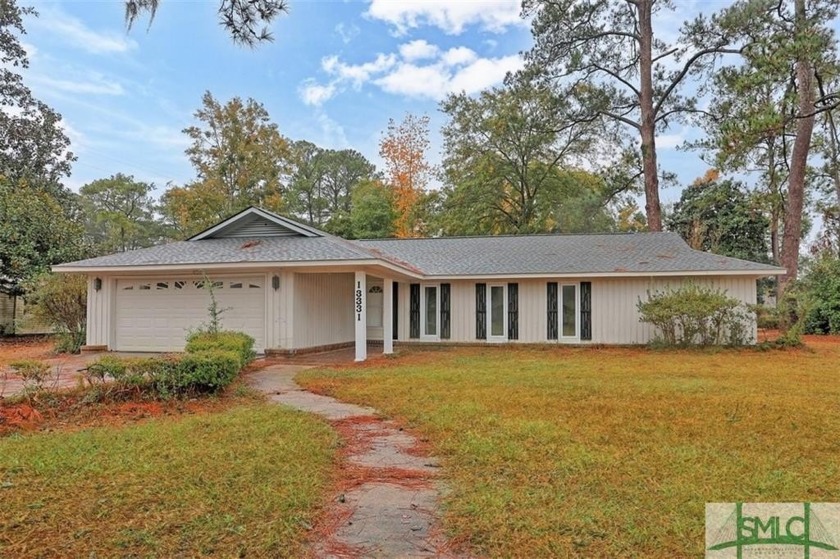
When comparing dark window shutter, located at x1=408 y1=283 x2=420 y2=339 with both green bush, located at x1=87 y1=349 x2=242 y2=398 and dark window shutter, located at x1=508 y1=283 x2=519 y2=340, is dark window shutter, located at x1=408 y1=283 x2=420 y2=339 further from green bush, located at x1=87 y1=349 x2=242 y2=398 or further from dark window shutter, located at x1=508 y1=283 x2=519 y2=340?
green bush, located at x1=87 y1=349 x2=242 y2=398

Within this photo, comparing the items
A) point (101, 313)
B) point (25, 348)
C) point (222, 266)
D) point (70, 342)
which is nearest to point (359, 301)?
point (222, 266)

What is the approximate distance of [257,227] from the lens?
574 inches

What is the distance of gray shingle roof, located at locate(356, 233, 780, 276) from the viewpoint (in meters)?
14.6

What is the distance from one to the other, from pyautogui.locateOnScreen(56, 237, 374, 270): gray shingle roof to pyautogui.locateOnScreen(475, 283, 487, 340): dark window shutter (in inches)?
163

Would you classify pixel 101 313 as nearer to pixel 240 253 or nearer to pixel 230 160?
pixel 240 253

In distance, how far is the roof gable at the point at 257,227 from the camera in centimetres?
1421

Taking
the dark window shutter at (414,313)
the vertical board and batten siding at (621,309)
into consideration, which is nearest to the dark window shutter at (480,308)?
the dark window shutter at (414,313)

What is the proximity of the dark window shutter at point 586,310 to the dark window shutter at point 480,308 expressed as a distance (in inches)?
107

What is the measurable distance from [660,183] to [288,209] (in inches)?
934

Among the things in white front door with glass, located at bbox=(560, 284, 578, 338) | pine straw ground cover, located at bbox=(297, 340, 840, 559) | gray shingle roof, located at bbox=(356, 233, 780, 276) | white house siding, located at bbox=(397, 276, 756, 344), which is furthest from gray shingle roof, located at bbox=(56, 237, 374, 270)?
white front door with glass, located at bbox=(560, 284, 578, 338)

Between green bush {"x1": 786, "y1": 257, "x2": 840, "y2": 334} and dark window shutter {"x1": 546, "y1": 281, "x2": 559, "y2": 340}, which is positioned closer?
dark window shutter {"x1": 546, "y1": 281, "x2": 559, "y2": 340}

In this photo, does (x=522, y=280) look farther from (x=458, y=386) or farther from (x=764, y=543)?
(x=764, y=543)

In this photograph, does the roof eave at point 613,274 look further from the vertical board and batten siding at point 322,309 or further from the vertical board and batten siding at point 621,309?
the vertical board and batten siding at point 322,309

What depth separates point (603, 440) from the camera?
16.7 ft
